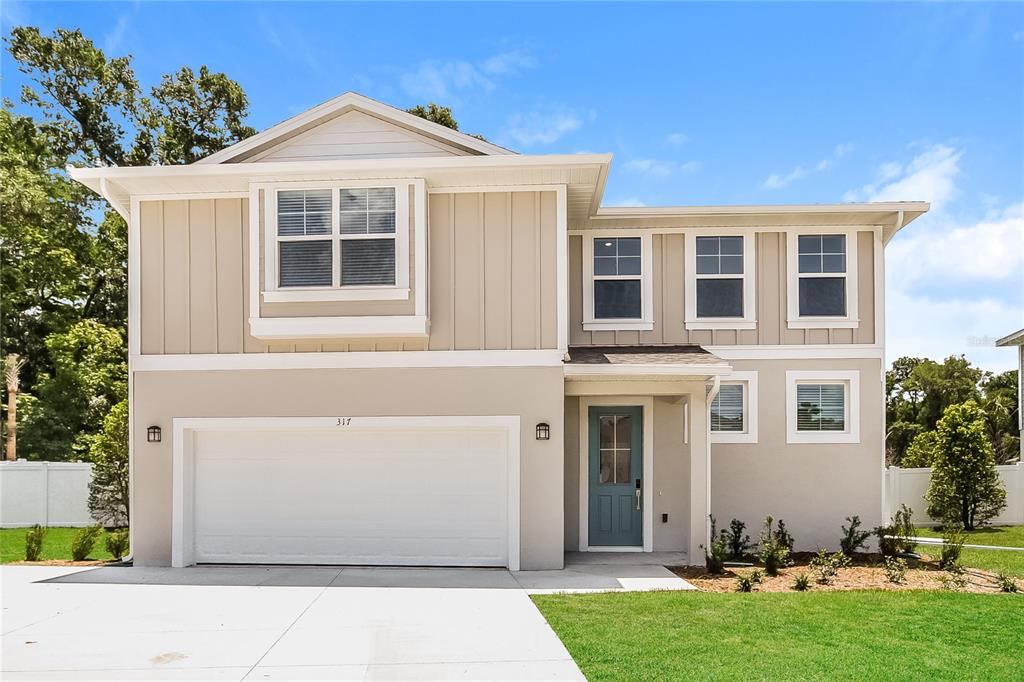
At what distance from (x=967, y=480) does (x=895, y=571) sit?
7011 millimetres

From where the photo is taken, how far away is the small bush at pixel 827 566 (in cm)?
875

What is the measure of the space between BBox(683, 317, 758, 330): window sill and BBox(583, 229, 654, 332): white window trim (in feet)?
2.01

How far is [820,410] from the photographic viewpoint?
11.2 meters

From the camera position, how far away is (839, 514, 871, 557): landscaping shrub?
10.3 m

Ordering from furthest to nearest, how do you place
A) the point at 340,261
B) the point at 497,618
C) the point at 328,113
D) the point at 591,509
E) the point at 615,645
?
1. the point at 591,509
2. the point at 328,113
3. the point at 340,261
4. the point at 497,618
5. the point at 615,645

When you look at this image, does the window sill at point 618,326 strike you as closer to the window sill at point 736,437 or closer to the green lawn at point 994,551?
the window sill at point 736,437

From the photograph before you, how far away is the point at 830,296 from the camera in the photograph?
36.8 ft

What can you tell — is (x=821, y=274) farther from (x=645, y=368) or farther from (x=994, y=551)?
(x=994, y=551)

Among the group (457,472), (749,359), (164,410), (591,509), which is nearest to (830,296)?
(749,359)

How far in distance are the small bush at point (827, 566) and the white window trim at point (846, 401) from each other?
1875mm

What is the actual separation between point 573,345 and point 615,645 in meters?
5.81

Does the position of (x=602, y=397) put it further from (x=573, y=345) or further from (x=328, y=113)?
(x=328, y=113)

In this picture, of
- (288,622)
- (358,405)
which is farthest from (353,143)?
(288,622)

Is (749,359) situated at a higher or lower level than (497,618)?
higher
